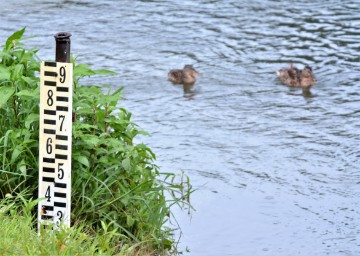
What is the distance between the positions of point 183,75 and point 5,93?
4957 mm

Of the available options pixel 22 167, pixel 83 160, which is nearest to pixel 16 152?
pixel 22 167

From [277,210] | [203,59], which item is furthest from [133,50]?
[277,210]

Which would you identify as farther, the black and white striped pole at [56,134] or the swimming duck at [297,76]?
the swimming duck at [297,76]

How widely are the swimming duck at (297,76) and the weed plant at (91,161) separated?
467cm

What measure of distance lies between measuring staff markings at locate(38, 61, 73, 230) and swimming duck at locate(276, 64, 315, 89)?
19.0 ft

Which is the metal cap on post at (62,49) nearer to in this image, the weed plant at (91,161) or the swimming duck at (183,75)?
the weed plant at (91,161)

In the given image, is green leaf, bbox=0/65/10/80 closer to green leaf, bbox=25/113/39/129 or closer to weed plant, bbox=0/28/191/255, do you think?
weed plant, bbox=0/28/191/255

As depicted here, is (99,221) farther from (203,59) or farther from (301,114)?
(203,59)

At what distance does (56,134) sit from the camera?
5.33 m

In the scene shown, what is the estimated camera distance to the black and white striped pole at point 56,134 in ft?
17.3

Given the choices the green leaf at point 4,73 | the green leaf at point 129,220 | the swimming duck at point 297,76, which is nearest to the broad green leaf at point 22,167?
the green leaf at point 4,73

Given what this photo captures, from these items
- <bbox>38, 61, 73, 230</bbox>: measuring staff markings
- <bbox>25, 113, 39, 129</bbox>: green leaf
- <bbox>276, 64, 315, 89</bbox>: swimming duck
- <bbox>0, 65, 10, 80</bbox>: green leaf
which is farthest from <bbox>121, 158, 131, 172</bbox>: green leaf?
<bbox>276, 64, 315, 89</bbox>: swimming duck

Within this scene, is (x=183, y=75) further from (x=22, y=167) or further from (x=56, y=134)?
(x=56, y=134)

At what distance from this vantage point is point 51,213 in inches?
213
